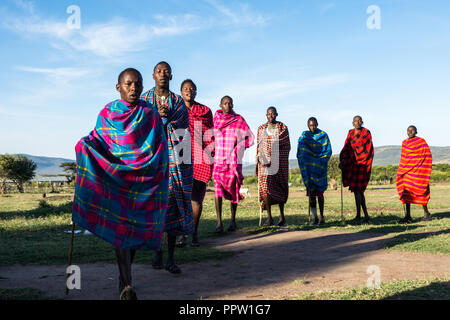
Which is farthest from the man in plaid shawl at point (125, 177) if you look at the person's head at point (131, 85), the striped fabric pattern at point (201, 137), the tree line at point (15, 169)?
the tree line at point (15, 169)

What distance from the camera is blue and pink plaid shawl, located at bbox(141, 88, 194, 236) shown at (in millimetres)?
5746

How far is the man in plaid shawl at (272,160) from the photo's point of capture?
1049 cm

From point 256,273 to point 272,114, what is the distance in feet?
18.3

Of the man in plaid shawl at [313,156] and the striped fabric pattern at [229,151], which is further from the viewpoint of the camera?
the man in plaid shawl at [313,156]

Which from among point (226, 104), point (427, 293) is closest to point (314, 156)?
point (226, 104)

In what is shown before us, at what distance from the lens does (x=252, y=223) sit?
11.3 meters

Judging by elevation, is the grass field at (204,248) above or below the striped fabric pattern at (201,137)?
below

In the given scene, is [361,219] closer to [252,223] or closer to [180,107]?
[252,223]

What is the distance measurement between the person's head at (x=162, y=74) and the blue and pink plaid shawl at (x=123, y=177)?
129cm

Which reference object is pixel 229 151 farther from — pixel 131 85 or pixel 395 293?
pixel 395 293

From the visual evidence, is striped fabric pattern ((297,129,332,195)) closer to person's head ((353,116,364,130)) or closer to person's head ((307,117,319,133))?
person's head ((307,117,319,133))

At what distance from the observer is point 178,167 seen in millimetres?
5895

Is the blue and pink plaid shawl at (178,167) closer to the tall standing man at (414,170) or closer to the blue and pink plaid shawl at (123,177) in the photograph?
the blue and pink plaid shawl at (123,177)

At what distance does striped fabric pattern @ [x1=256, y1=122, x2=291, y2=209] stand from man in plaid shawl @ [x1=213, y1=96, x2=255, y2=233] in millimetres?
953
